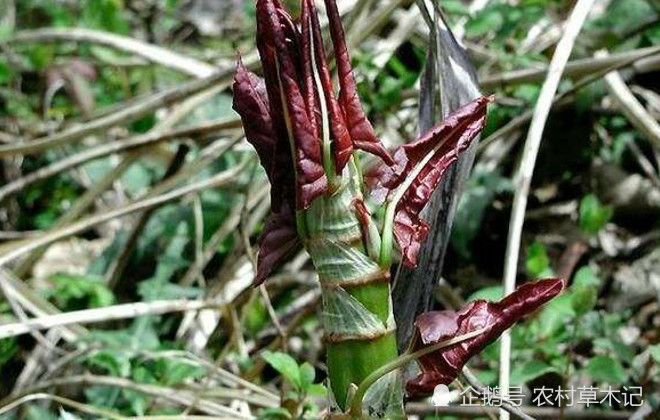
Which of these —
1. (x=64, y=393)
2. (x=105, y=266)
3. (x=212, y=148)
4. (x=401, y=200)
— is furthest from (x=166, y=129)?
(x=401, y=200)

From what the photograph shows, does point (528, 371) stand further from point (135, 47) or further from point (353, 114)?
point (135, 47)

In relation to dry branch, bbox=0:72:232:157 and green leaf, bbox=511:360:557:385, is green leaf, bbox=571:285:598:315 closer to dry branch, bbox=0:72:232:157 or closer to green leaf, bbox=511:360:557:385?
green leaf, bbox=511:360:557:385

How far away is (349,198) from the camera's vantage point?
3.39ft

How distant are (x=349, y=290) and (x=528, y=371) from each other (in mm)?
627

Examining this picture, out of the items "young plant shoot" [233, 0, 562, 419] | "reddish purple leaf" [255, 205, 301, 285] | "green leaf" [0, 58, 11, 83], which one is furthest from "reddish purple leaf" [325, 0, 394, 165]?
"green leaf" [0, 58, 11, 83]

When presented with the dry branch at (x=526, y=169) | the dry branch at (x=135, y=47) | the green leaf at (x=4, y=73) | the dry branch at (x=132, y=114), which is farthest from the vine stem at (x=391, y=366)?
the green leaf at (x=4, y=73)

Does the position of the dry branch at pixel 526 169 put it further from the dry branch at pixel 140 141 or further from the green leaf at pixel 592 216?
the dry branch at pixel 140 141

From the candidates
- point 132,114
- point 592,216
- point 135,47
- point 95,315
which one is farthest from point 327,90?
point 135,47

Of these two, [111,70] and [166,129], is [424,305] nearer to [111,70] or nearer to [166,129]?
[166,129]

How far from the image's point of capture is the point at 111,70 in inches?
135

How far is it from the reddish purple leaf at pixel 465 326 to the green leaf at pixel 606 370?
0.57 m

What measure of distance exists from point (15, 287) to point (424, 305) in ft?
3.67

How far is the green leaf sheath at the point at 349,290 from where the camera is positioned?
1021 millimetres

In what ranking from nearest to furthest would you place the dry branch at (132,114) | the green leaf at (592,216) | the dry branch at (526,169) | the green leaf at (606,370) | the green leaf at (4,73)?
the dry branch at (526,169)
the green leaf at (606,370)
the green leaf at (592,216)
the dry branch at (132,114)
the green leaf at (4,73)
